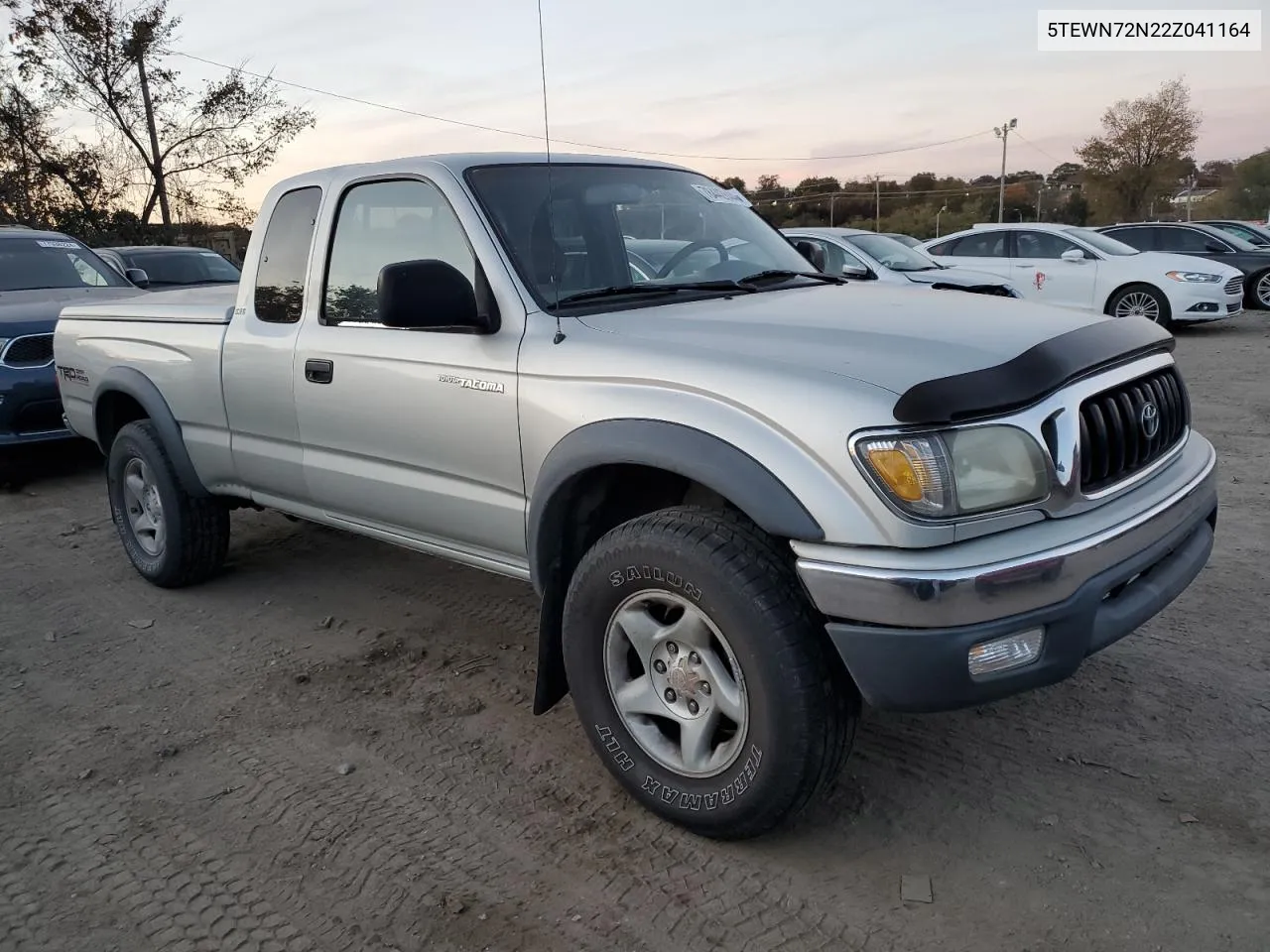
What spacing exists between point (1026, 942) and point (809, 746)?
2.12ft

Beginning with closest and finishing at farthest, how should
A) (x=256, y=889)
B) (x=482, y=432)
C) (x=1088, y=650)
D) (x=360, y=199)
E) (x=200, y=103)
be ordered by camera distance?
(x=1088, y=650) → (x=256, y=889) → (x=482, y=432) → (x=360, y=199) → (x=200, y=103)

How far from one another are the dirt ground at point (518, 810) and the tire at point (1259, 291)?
14.2m

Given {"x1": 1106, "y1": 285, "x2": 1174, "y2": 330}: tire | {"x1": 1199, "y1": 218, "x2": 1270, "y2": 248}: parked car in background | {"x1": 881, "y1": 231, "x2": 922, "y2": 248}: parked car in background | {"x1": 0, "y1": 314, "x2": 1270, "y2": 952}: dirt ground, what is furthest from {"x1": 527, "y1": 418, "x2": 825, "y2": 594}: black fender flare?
{"x1": 1199, "y1": 218, "x2": 1270, "y2": 248}: parked car in background

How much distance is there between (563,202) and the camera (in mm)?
3535

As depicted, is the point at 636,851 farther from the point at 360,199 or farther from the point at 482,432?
the point at 360,199

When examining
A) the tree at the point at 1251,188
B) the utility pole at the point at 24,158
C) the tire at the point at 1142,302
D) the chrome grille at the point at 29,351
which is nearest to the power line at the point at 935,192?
the tree at the point at 1251,188

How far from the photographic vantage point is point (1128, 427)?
2.69 metres

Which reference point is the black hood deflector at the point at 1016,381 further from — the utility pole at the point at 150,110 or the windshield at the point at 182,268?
the utility pole at the point at 150,110

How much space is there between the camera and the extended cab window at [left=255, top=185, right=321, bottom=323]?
3.96 m

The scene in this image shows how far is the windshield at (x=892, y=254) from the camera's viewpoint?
1138 cm

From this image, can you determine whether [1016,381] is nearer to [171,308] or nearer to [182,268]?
[171,308]

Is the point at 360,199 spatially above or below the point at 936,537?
above

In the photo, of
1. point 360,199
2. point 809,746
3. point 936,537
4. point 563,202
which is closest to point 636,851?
point 809,746

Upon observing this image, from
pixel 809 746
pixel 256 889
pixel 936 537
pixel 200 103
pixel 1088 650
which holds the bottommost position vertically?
pixel 256 889
